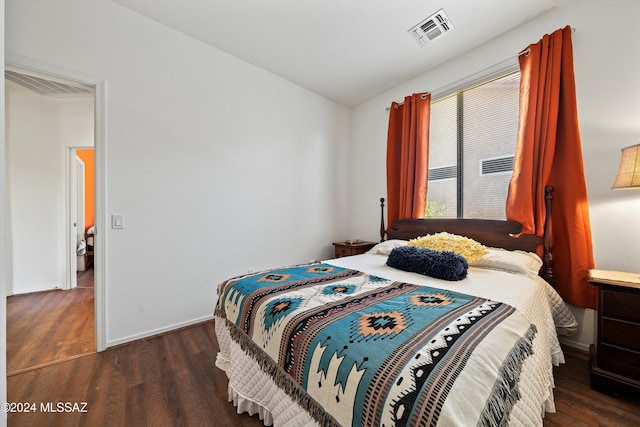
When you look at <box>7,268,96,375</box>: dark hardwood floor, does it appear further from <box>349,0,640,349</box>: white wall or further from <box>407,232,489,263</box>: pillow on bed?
<box>349,0,640,349</box>: white wall

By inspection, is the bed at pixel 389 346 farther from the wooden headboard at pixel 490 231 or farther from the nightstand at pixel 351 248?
the nightstand at pixel 351 248

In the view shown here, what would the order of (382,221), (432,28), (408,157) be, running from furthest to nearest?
(382,221)
(408,157)
(432,28)

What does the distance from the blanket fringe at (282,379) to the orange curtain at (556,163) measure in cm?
211

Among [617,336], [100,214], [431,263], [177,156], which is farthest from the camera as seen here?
[177,156]

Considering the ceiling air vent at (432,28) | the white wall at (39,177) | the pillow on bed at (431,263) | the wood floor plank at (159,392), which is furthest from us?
the white wall at (39,177)

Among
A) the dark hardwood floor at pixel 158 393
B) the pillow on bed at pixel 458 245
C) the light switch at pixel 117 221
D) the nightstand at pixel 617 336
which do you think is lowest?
the dark hardwood floor at pixel 158 393

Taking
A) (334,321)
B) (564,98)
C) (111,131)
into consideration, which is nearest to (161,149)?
(111,131)

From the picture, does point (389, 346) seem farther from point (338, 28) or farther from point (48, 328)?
point (48, 328)

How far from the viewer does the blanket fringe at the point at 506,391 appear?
0.65 meters

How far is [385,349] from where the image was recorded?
0.80 meters

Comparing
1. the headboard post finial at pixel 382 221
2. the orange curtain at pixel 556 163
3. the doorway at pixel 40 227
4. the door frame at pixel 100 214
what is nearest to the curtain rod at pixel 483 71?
the orange curtain at pixel 556 163

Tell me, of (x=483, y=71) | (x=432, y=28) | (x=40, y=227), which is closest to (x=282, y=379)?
(x=432, y=28)

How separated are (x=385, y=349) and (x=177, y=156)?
2.39 m

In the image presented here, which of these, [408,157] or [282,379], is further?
[408,157]
